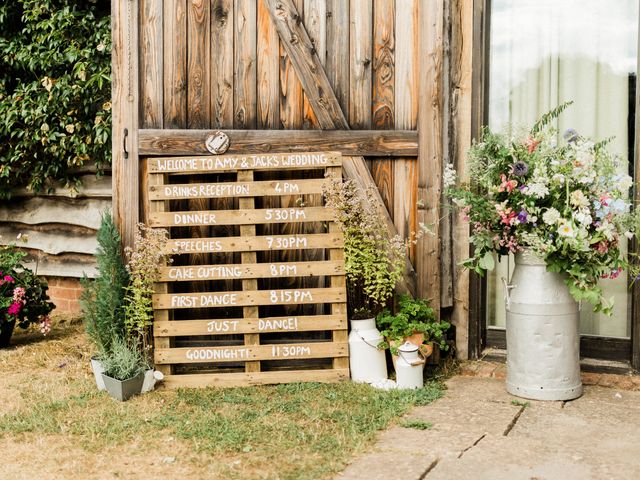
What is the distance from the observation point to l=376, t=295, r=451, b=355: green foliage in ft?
14.7

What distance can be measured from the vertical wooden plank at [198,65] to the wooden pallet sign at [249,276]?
15.1 inches

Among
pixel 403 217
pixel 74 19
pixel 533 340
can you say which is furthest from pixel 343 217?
pixel 74 19

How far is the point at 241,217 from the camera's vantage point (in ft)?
15.4

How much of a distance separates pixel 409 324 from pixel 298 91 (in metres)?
1.74

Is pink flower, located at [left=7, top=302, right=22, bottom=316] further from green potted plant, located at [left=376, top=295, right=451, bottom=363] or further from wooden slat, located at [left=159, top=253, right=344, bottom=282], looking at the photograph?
green potted plant, located at [left=376, top=295, right=451, bottom=363]

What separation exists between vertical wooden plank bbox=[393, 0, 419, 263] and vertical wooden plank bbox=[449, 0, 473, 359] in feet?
0.82

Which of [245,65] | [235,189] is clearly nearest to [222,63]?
[245,65]

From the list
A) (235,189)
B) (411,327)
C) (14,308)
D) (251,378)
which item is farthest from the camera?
(14,308)

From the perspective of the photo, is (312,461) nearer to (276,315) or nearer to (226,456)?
(226,456)

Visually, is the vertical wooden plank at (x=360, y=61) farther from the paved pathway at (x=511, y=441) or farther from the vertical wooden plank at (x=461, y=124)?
the paved pathway at (x=511, y=441)

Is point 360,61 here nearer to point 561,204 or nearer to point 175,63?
point 175,63

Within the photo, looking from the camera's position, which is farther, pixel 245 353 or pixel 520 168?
pixel 245 353

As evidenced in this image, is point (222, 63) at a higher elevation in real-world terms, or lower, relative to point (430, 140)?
higher

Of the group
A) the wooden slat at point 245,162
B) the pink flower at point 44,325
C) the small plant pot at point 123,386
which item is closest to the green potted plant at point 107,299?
the small plant pot at point 123,386
